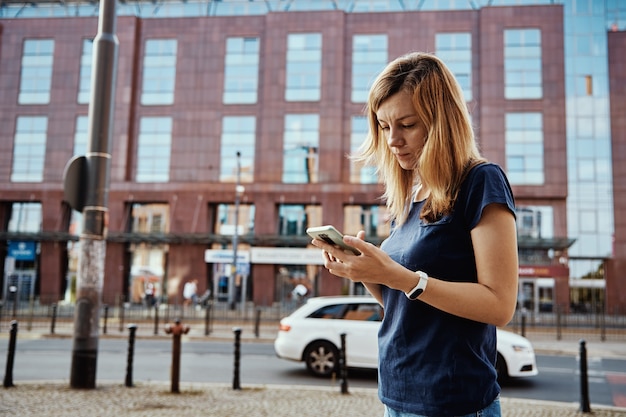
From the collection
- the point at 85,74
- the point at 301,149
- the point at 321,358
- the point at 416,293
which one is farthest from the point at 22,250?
the point at 416,293

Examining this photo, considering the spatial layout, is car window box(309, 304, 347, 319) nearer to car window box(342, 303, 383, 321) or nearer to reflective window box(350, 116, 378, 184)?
car window box(342, 303, 383, 321)

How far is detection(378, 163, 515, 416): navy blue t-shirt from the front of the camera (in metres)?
1.76

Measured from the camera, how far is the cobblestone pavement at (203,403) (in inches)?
291

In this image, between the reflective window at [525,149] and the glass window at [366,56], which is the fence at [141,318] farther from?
the reflective window at [525,149]

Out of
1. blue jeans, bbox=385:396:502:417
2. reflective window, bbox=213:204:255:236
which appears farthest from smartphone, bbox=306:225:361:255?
reflective window, bbox=213:204:255:236

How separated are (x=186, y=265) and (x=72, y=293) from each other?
29.5 feet

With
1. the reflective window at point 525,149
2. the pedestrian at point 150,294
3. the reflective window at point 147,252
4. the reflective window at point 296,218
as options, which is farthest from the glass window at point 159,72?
the reflective window at point 525,149

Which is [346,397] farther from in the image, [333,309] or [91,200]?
[91,200]

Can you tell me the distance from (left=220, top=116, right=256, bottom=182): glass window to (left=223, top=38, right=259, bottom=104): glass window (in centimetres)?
155

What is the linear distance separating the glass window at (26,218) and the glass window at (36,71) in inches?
313

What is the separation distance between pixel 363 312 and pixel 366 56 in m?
34.4

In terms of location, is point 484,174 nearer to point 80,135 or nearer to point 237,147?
point 237,147

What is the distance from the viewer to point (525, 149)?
4141cm

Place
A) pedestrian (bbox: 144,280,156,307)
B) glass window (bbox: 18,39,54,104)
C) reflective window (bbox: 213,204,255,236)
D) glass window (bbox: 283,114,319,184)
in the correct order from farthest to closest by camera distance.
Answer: glass window (bbox: 18,39,54,104), reflective window (bbox: 213,204,255,236), glass window (bbox: 283,114,319,184), pedestrian (bbox: 144,280,156,307)
